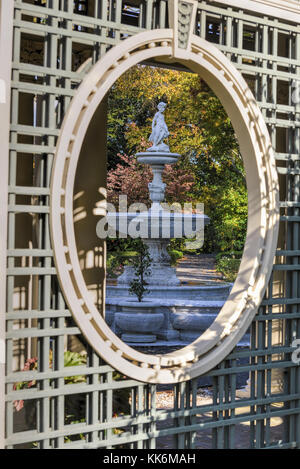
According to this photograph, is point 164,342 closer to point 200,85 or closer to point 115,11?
point 200,85

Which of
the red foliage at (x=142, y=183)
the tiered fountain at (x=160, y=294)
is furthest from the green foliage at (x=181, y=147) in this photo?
the tiered fountain at (x=160, y=294)

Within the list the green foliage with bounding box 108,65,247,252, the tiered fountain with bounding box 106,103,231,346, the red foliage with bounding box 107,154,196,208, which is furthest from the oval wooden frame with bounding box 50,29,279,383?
the red foliage with bounding box 107,154,196,208

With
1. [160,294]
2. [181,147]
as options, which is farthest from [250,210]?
[181,147]

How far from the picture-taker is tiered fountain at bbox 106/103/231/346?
8289 mm

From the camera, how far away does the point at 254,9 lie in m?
3.83

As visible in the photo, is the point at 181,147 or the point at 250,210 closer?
the point at 250,210

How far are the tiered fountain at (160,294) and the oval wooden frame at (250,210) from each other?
4.45 meters

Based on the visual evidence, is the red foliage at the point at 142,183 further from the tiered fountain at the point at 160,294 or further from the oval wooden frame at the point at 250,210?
the oval wooden frame at the point at 250,210

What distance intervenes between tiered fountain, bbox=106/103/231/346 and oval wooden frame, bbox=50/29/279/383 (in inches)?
175

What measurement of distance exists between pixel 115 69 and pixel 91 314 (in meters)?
1.36

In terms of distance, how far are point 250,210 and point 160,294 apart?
699 centimetres

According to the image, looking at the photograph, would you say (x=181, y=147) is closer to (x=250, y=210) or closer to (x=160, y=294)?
(x=160, y=294)

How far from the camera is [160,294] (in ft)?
35.2

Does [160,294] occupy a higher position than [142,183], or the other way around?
[142,183]
